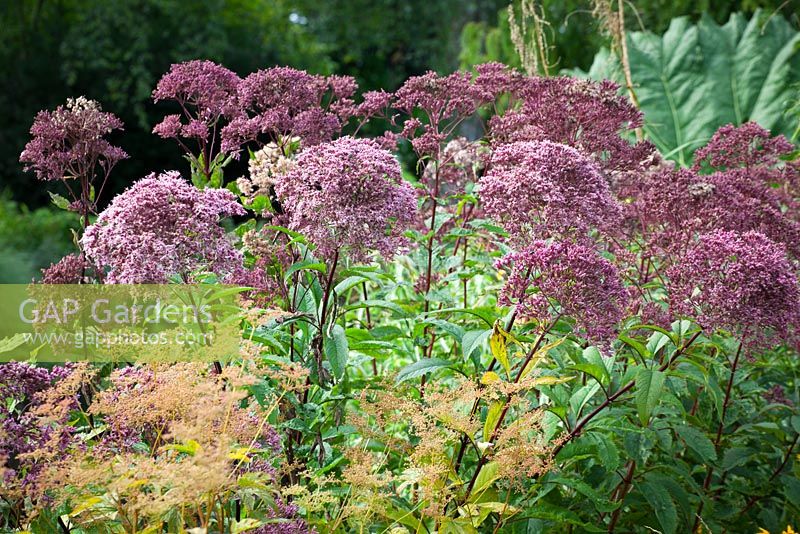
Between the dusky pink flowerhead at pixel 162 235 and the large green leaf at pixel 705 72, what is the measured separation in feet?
17.8

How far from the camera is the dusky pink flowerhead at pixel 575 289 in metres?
1.93

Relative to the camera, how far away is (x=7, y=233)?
30.7ft

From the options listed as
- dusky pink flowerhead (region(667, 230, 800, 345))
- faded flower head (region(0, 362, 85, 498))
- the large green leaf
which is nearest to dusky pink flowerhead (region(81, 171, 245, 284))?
faded flower head (region(0, 362, 85, 498))

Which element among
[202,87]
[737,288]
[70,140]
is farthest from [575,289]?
[70,140]

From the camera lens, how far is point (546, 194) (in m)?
2.08

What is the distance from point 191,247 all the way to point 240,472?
0.51 meters

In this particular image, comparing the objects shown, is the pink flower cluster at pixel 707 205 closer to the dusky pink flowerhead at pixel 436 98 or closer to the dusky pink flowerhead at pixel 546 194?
the dusky pink flowerhead at pixel 546 194

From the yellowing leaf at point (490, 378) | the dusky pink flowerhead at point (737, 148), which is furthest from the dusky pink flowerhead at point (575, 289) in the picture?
the dusky pink flowerhead at point (737, 148)

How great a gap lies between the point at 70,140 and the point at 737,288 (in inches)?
68.9

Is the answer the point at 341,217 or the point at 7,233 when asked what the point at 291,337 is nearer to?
the point at 341,217

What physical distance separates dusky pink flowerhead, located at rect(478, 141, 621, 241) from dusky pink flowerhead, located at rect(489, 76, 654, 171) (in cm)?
35

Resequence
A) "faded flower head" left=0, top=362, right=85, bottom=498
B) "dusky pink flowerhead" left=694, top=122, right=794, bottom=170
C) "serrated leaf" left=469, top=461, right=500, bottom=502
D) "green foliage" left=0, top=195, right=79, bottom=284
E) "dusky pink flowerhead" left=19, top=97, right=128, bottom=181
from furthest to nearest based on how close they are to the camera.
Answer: "green foliage" left=0, top=195, right=79, bottom=284, "dusky pink flowerhead" left=694, top=122, right=794, bottom=170, "dusky pink flowerhead" left=19, top=97, right=128, bottom=181, "serrated leaf" left=469, top=461, right=500, bottom=502, "faded flower head" left=0, top=362, right=85, bottom=498

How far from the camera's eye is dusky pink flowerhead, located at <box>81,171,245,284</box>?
1.99m

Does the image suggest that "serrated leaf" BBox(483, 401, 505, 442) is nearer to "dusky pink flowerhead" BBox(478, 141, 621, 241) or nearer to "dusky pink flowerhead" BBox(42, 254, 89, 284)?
"dusky pink flowerhead" BBox(478, 141, 621, 241)
